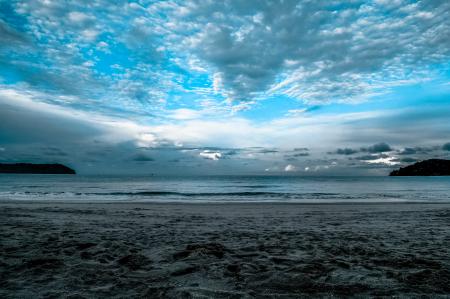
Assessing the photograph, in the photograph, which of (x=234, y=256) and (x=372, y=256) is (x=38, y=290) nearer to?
(x=234, y=256)

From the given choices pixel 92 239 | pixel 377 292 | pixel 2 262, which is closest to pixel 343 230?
pixel 377 292

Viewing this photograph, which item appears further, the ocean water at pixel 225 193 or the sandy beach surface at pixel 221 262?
the ocean water at pixel 225 193

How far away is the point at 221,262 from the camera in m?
7.21

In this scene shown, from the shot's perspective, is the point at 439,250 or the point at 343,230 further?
the point at 343,230

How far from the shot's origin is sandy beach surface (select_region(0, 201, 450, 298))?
5.34m

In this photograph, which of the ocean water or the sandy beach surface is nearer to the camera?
the sandy beach surface

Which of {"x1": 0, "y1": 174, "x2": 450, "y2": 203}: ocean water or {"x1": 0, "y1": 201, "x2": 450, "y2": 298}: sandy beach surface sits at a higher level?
{"x1": 0, "y1": 201, "x2": 450, "y2": 298}: sandy beach surface

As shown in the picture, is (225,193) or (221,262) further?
(225,193)

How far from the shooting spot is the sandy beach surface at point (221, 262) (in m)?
5.34

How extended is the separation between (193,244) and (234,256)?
2001 mm

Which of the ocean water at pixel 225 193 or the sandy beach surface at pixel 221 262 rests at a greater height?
the sandy beach surface at pixel 221 262

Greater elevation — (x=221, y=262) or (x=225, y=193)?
(x=221, y=262)

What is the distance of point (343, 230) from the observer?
1227 cm

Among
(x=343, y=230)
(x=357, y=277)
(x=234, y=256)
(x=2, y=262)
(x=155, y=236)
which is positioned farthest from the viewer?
(x=343, y=230)
